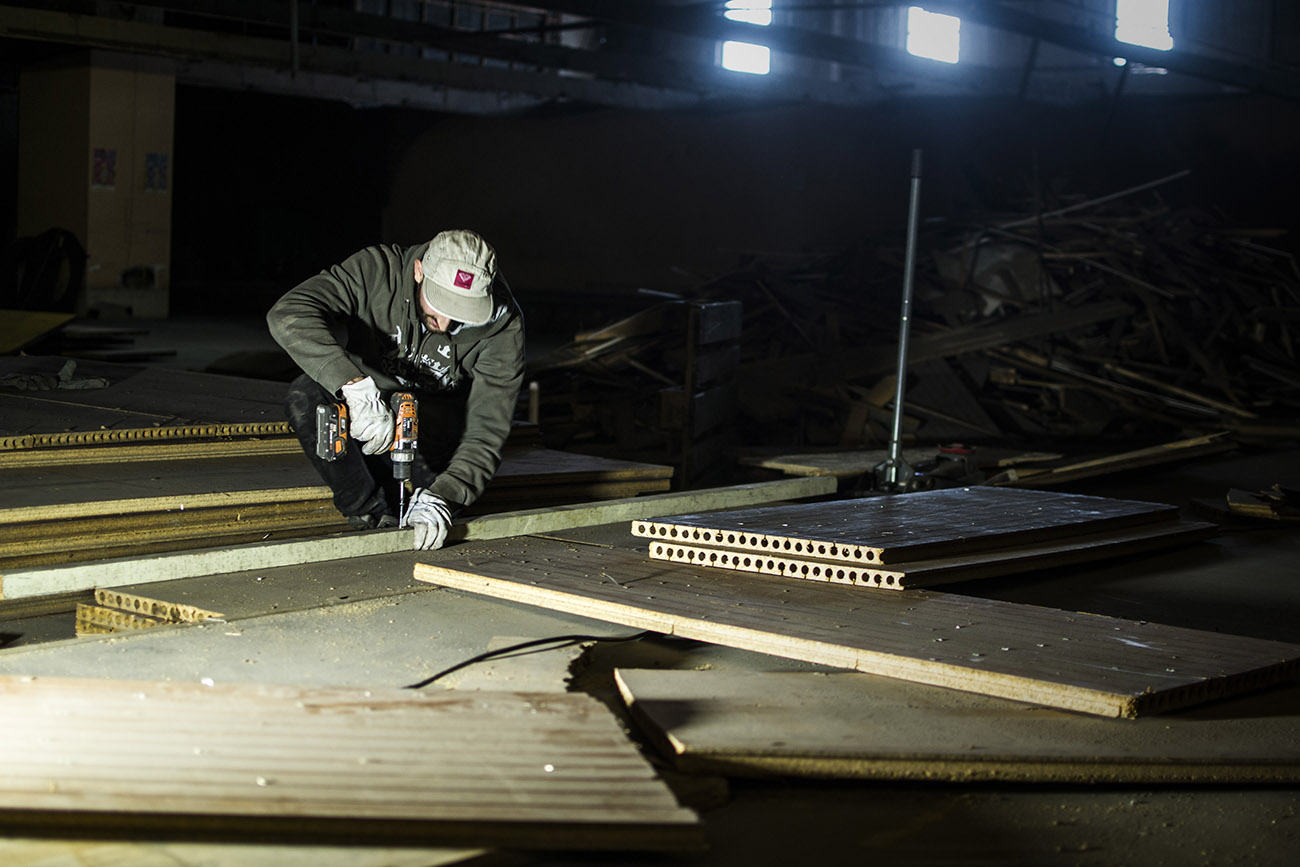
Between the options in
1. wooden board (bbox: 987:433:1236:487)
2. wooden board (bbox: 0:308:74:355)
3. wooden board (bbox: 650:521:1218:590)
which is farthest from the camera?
wooden board (bbox: 0:308:74:355)

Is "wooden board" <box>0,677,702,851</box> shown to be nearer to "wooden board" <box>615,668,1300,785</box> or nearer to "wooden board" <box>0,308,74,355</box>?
"wooden board" <box>615,668,1300,785</box>

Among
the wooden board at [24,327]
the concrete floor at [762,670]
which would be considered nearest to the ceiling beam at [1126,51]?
the wooden board at [24,327]

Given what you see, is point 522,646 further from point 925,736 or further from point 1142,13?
point 1142,13

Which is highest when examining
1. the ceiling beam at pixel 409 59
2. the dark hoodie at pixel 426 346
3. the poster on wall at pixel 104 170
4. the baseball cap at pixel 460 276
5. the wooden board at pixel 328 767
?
the ceiling beam at pixel 409 59

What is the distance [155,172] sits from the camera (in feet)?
46.2

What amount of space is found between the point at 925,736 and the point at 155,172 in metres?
13.7

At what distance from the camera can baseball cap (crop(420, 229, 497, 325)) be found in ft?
12.5

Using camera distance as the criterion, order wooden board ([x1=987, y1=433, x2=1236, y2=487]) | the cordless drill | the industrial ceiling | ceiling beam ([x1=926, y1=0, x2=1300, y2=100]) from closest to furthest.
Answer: the cordless drill → wooden board ([x1=987, y1=433, x2=1236, y2=487]) → ceiling beam ([x1=926, y1=0, x2=1300, y2=100]) → the industrial ceiling

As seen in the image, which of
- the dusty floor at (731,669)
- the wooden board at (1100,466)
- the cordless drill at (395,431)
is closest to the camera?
the dusty floor at (731,669)

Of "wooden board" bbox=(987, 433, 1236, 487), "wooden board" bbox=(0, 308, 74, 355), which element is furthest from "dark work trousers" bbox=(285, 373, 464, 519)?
"wooden board" bbox=(0, 308, 74, 355)

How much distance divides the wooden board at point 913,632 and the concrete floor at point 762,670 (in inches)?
3.6

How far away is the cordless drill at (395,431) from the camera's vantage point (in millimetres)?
3811

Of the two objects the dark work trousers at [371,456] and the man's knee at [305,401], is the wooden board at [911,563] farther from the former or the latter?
the man's knee at [305,401]

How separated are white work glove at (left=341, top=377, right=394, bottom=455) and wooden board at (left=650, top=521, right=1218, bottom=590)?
3.07ft
